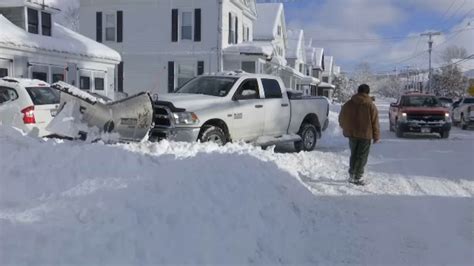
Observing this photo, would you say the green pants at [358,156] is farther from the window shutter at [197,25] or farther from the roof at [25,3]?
the window shutter at [197,25]

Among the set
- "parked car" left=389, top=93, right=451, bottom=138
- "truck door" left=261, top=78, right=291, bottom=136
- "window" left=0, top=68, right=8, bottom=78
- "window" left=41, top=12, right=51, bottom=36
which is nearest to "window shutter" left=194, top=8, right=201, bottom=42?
"window" left=41, top=12, right=51, bottom=36

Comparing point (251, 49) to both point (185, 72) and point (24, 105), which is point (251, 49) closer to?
point (185, 72)

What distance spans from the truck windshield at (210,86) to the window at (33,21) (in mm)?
12762

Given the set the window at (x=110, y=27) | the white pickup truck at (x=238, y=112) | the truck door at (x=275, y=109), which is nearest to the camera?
the white pickup truck at (x=238, y=112)

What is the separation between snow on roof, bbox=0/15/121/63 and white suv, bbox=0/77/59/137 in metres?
6.64

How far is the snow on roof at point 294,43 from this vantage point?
181 ft

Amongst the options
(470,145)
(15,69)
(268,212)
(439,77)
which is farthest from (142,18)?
(439,77)

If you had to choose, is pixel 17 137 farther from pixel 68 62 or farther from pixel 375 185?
pixel 68 62

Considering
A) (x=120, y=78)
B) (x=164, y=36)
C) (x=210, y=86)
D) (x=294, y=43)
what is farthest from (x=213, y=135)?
(x=294, y=43)

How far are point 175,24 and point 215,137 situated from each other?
20.8 metres

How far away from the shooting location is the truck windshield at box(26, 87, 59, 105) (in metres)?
11.9

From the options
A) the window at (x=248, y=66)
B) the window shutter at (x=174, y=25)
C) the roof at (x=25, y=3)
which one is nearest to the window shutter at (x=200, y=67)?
the window shutter at (x=174, y=25)

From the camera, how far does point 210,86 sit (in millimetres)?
→ 11625

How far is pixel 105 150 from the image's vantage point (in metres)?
6.75
